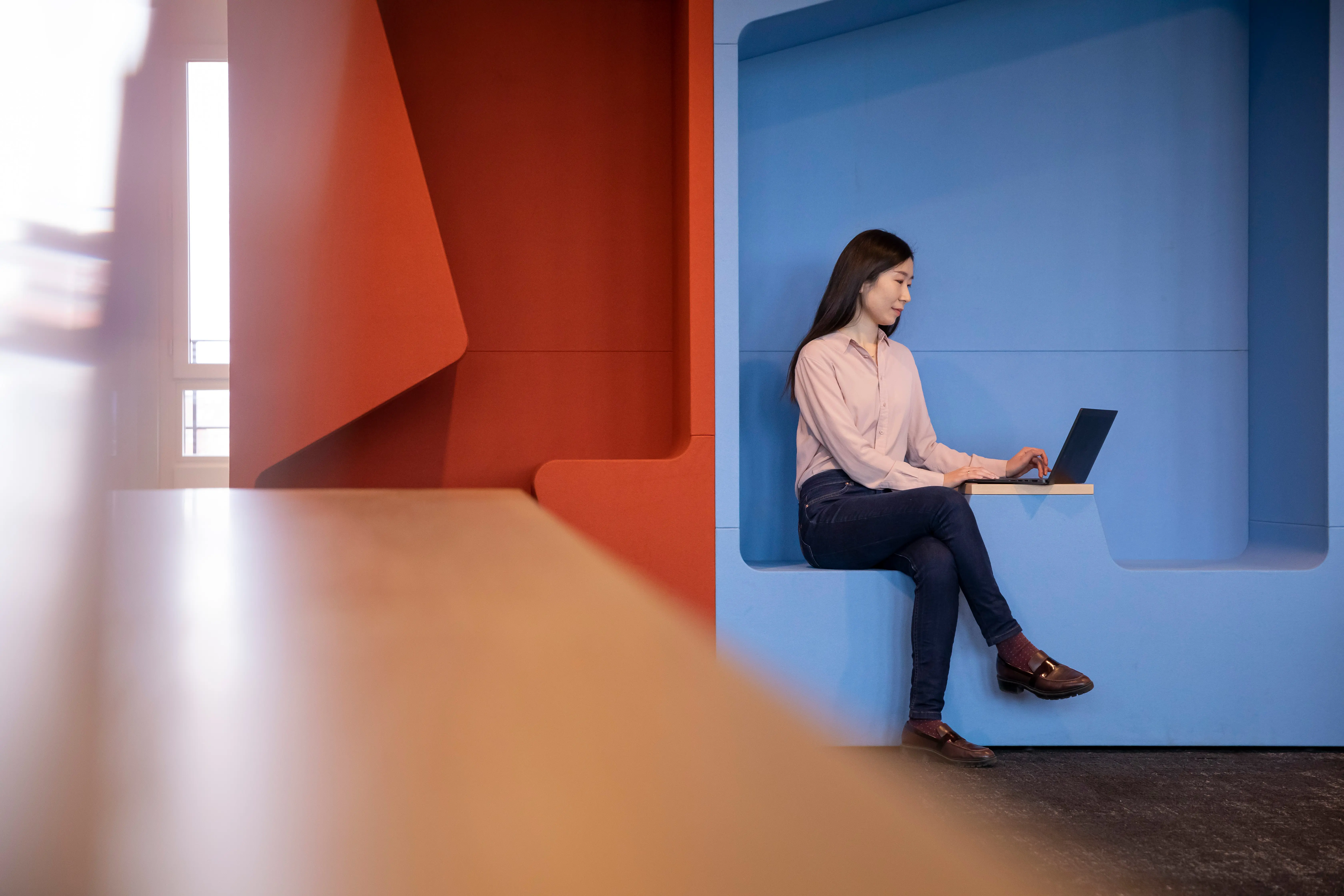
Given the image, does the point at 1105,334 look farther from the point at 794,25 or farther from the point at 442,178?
the point at 442,178

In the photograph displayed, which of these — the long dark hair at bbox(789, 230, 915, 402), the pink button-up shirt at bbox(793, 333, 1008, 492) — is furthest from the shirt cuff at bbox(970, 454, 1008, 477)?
the long dark hair at bbox(789, 230, 915, 402)

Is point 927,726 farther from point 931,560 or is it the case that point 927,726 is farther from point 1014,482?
point 1014,482

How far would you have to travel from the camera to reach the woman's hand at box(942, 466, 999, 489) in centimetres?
161

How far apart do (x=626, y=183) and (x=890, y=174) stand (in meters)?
0.56

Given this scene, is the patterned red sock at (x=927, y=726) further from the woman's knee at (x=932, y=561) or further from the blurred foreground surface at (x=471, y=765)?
the blurred foreground surface at (x=471, y=765)

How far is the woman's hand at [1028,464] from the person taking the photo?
5.30 ft

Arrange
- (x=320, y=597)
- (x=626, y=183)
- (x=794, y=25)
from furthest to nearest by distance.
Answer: (x=626, y=183) → (x=794, y=25) → (x=320, y=597)

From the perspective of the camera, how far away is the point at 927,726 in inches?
57.2

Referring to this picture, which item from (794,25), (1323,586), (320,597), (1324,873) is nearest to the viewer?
(320,597)

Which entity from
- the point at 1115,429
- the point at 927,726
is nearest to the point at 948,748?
the point at 927,726

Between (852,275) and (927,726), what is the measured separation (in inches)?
31.2

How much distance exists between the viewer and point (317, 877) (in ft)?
0.36

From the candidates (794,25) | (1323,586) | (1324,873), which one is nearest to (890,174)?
(794,25)

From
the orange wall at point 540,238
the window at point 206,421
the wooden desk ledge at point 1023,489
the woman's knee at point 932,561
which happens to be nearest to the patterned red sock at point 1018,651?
the woman's knee at point 932,561
